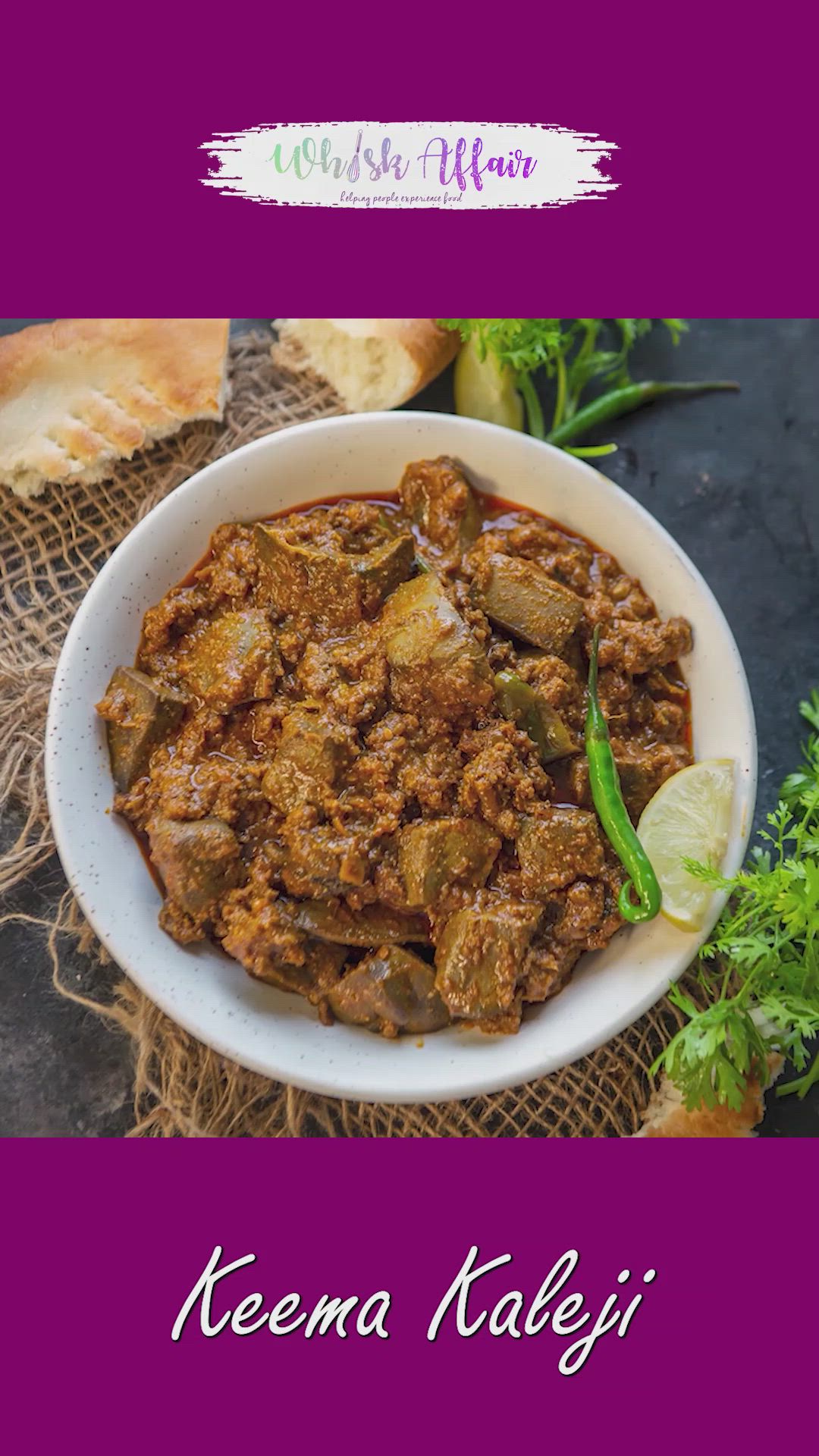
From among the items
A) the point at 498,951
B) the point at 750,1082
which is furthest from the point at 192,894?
Result: the point at 750,1082

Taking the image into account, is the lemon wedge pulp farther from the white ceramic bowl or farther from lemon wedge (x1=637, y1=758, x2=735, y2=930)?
lemon wedge (x1=637, y1=758, x2=735, y2=930)

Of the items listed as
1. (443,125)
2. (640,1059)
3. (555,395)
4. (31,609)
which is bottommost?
(640,1059)

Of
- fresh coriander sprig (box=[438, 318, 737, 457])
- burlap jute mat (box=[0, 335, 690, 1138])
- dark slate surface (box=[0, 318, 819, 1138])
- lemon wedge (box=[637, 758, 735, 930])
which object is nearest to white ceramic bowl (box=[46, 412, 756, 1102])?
lemon wedge (box=[637, 758, 735, 930])

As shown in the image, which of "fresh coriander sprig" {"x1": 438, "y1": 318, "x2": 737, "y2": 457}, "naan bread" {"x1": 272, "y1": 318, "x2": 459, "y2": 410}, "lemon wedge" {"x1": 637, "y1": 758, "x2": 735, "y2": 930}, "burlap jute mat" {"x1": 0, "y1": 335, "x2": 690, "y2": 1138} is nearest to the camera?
"lemon wedge" {"x1": 637, "y1": 758, "x2": 735, "y2": 930}

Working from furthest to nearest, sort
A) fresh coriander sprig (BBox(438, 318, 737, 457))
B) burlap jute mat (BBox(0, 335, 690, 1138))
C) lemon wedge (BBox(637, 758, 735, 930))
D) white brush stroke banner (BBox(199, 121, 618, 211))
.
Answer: fresh coriander sprig (BBox(438, 318, 737, 457)) → burlap jute mat (BBox(0, 335, 690, 1138)) → white brush stroke banner (BBox(199, 121, 618, 211)) → lemon wedge (BBox(637, 758, 735, 930))

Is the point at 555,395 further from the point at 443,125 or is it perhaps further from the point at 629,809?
the point at 629,809

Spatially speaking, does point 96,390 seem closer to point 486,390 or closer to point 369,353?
point 369,353
